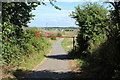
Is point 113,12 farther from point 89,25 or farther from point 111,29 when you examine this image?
point 89,25

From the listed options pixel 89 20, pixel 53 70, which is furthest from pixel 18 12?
pixel 89 20

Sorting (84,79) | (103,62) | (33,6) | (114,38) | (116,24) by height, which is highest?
(33,6)

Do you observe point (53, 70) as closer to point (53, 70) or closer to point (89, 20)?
point (53, 70)

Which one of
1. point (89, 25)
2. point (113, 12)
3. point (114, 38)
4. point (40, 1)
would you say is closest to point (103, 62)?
point (114, 38)

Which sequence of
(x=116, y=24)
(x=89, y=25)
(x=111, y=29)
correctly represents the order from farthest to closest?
(x=89, y=25) → (x=111, y=29) → (x=116, y=24)

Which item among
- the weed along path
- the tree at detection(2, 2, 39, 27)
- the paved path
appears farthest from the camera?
the paved path

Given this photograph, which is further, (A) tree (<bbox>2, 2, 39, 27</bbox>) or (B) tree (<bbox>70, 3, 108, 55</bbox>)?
(B) tree (<bbox>70, 3, 108, 55</bbox>)

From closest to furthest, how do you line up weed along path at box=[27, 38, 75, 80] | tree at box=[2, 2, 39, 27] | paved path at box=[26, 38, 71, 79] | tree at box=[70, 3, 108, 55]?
tree at box=[2, 2, 39, 27] → weed along path at box=[27, 38, 75, 80] → paved path at box=[26, 38, 71, 79] → tree at box=[70, 3, 108, 55]

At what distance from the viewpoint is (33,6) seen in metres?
9.30

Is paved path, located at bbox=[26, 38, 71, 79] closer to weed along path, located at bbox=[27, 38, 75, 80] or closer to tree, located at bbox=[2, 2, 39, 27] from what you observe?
weed along path, located at bbox=[27, 38, 75, 80]

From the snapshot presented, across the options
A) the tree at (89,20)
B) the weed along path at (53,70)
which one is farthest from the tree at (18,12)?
the tree at (89,20)

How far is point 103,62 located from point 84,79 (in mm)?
1471

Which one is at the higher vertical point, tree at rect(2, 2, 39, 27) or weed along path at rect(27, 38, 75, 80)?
tree at rect(2, 2, 39, 27)

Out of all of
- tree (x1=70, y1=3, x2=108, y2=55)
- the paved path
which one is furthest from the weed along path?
tree (x1=70, y1=3, x2=108, y2=55)
